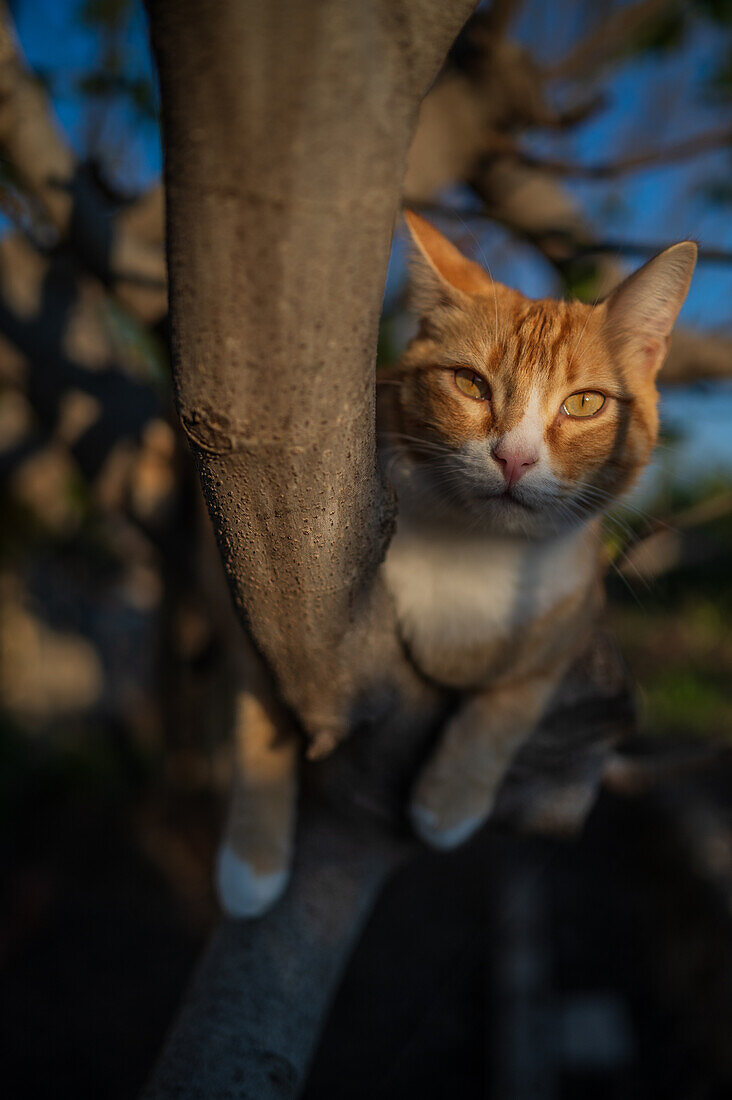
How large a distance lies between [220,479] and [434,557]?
61 centimetres

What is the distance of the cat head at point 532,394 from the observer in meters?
0.98

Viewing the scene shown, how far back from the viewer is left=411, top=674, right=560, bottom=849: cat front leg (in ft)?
3.88

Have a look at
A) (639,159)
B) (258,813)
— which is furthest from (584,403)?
(639,159)

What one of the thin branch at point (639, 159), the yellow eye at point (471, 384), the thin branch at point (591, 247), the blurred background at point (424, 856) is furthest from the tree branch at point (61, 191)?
the thin branch at point (639, 159)

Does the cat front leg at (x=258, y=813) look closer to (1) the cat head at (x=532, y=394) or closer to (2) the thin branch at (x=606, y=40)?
(1) the cat head at (x=532, y=394)

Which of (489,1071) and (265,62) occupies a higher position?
(265,62)

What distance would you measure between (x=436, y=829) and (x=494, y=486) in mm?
614

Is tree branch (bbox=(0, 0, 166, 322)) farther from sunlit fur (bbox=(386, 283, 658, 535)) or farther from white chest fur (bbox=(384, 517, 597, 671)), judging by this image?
white chest fur (bbox=(384, 517, 597, 671))

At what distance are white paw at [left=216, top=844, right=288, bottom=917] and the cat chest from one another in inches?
17.6

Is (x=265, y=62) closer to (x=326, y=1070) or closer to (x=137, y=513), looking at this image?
(x=137, y=513)

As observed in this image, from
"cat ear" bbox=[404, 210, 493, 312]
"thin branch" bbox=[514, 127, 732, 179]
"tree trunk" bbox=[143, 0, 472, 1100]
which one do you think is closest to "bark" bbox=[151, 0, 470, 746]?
"tree trunk" bbox=[143, 0, 472, 1100]

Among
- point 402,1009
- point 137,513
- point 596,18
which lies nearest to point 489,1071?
point 402,1009

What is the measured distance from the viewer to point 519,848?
2844 mm

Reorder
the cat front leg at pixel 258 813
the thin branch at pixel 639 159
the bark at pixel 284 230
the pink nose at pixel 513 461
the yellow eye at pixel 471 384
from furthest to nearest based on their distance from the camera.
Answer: the thin branch at pixel 639 159 < the cat front leg at pixel 258 813 < the yellow eye at pixel 471 384 < the pink nose at pixel 513 461 < the bark at pixel 284 230
